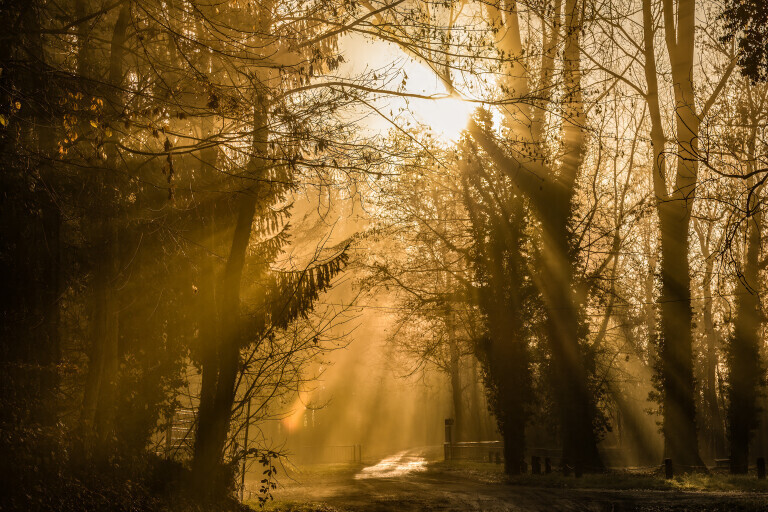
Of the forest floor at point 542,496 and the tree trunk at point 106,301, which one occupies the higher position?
the tree trunk at point 106,301

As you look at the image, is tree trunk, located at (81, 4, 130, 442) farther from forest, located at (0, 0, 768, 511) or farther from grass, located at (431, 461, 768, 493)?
grass, located at (431, 461, 768, 493)

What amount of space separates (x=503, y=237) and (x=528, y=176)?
2.97 metres

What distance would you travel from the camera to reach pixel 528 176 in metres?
21.6

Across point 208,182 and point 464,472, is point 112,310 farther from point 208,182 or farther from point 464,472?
point 464,472

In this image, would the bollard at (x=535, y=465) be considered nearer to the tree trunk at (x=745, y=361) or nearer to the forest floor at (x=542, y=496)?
the forest floor at (x=542, y=496)

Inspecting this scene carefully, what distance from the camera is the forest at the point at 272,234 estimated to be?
8.30m

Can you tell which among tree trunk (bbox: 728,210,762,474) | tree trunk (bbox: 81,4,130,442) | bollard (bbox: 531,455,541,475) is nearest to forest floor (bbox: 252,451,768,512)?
bollard (bbox: 531,455,541,475)

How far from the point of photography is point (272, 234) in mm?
15531

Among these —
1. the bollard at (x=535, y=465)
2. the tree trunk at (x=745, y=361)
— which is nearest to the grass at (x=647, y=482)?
the bollard at (x=535, y=465)

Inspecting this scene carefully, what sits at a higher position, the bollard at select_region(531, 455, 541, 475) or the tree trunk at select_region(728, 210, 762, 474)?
the tree trunk at select_region(728, 210, 762, 474)

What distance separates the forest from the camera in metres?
8.30

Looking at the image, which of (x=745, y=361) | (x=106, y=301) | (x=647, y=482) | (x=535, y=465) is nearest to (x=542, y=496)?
(x=647, y=482)

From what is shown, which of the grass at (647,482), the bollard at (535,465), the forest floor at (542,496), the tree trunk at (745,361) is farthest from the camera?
the tree trunk at (745,361)

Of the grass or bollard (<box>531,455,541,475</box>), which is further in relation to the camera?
bollard (<box>531,455,541,475</box>)
